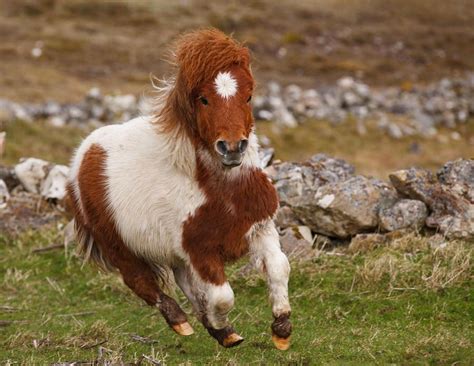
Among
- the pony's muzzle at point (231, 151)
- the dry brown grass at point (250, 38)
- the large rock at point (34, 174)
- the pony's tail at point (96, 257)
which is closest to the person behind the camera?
the pony's muzzle at point (231, 151)

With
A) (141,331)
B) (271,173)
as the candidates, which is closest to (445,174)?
(271,173)

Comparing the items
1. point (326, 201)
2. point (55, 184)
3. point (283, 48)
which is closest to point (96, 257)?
point (326, 201)

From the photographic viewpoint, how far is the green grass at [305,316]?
6.38 meters

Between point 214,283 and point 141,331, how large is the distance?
6.23 ft

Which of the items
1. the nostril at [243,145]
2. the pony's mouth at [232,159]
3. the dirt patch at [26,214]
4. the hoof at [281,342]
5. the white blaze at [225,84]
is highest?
the white blaze at [225,84]

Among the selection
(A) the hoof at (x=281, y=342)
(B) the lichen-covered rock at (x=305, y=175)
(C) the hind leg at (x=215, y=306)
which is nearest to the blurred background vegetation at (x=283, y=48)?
(B) the lichen-covered rock at (x=305, y=175)

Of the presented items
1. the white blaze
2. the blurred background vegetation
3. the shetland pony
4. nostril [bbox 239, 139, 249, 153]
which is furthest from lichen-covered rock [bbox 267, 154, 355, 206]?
the blurred background vegetation

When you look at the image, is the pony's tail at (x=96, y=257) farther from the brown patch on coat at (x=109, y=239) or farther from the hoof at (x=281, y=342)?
the hoof at (x=281, y=342)

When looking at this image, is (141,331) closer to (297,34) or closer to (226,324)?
(226,324)

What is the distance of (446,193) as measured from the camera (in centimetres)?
892

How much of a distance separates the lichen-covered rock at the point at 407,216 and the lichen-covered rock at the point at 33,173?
5.34m

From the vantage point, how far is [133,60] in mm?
33156

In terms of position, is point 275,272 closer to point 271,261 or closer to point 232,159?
point 271,261

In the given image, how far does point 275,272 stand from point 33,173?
274 inches
